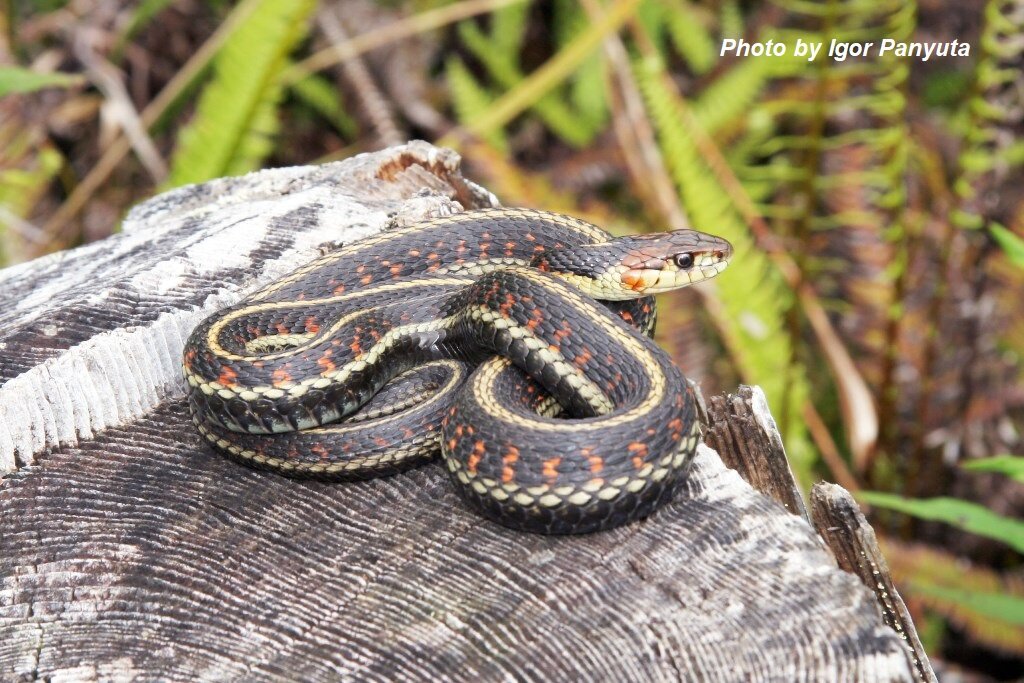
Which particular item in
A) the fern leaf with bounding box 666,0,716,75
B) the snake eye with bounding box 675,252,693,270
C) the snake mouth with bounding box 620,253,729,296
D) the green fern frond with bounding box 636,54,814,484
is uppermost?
the fern leaf with bounding box 666,0,716,75

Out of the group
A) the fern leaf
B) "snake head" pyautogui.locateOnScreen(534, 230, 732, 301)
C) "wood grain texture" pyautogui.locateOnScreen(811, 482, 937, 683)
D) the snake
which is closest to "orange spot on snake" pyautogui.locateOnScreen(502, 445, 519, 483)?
the snake

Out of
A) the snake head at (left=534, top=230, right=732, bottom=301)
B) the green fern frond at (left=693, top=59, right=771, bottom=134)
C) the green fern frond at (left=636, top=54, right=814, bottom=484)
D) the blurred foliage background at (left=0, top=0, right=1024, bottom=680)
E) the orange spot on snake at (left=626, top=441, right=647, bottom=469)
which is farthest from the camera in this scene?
the green fern frond at (left=693, top=59, right=771, bottom=134)

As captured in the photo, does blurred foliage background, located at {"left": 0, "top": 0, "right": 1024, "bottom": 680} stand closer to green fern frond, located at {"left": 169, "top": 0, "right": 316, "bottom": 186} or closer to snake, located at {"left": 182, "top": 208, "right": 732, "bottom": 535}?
green fern frond, located at {"left": 169, "top": 0, "right": 316, "bottom": 186}

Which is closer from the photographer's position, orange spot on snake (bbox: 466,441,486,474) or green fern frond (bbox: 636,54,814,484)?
orange spot on snake (bbox: 466,441,486,474)

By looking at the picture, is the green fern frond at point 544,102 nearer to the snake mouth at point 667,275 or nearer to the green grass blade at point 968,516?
the snake mouth at point 667,275

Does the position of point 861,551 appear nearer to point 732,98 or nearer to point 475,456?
point 475,456

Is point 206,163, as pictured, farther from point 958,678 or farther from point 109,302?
point 958,678

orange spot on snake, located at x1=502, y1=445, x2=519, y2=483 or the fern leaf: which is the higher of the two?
the fern leaf

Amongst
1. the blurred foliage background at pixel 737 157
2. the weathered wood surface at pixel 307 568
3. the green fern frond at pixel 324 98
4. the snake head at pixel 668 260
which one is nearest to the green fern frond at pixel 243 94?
the blurred foliage background at pixel 737 157

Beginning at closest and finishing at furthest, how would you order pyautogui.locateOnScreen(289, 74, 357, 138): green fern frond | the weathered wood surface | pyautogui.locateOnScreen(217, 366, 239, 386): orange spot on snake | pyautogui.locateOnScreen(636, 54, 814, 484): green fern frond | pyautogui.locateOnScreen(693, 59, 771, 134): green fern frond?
the weathered wood surface, pyautogui.locateOnScreen(217, 366, 239, 386): orange spot on snake, pyautogui.locateOnScreen(636, 54, 814, 484): green fern frond, pyautogui.locateOnScreen(693, 59, 771, 134): green fern frond, pyautogui.locateOnScreen(289, 74, 357, 138): green fern frond
